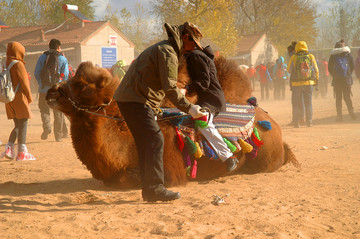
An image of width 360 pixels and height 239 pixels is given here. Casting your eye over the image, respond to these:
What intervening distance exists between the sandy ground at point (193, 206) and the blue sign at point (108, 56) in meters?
29.3

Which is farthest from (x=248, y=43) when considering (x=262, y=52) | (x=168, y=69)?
(x=168, y=69)

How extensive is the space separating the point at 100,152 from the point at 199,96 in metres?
1.42

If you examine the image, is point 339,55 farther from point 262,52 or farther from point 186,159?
point 262,52

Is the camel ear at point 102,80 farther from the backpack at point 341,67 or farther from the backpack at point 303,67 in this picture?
the backpack at point 341,67

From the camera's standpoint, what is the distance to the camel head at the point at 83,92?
5.19 metres

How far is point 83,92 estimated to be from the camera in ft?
17.1

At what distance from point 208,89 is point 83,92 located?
60.5 inches

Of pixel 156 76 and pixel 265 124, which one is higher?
pixel 156 76

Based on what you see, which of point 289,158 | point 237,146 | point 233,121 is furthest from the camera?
point 289,158

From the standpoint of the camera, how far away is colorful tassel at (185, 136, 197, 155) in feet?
18.4

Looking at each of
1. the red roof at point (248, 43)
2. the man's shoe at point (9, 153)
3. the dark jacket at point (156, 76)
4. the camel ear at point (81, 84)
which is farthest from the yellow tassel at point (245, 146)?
the red roof at point (248, 43)

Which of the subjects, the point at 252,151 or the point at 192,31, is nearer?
the point at 192,31

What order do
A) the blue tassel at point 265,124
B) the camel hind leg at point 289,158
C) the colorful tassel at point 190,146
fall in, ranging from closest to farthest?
the colorful tassel at point 190,146 < the blue tassel at point 265,124 < the camel hind leg at point 289,158

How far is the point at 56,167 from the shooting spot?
7516mm
